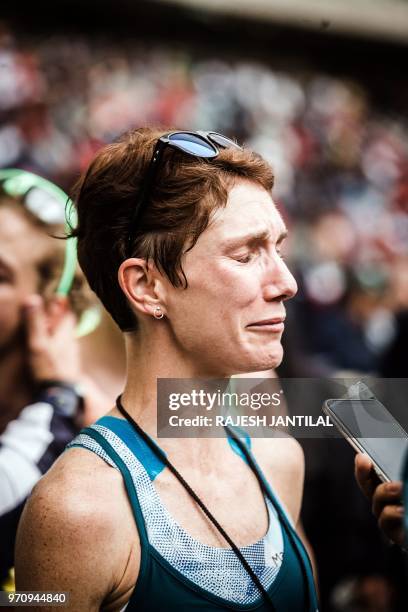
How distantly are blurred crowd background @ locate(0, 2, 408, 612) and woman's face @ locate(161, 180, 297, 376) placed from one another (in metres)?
0.87

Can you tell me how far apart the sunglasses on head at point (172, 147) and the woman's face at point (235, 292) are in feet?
0.27

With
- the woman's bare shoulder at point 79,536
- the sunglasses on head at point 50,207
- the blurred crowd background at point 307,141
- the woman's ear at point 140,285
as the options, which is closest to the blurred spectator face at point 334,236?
the blurred crowd background at point 307,141

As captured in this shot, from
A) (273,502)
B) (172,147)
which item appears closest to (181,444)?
(273,502)

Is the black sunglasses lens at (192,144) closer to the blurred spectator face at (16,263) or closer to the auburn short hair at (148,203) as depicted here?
the auburn short hair at (148,203)

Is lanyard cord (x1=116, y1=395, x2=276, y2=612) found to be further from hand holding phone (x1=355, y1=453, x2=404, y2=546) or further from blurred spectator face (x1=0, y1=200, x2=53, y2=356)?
blurred spectator face (x1=0, y1=200, x2=53, y2=356)

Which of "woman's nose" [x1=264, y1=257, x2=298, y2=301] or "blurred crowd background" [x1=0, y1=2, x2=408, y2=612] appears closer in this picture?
"woman's nose" [x1=264, y1=257, x2=298, y2=301]

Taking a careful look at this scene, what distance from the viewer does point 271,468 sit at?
1328 millimetres

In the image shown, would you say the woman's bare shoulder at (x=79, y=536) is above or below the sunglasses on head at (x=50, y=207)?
below

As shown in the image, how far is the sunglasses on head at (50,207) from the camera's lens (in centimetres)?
156

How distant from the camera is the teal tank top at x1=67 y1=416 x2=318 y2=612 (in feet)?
3.35

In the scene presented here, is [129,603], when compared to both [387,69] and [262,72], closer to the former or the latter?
[262,72]

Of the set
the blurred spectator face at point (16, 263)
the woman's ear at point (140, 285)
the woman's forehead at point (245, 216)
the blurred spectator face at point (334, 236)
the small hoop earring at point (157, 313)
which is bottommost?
the blurred spectator face at point (334, 236)

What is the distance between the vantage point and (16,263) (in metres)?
1.52

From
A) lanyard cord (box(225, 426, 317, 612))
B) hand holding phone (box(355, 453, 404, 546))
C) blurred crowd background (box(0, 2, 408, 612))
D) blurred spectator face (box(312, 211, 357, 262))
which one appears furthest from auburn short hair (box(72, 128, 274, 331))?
blurred spectator face (box(312, 211, 357, 262))
